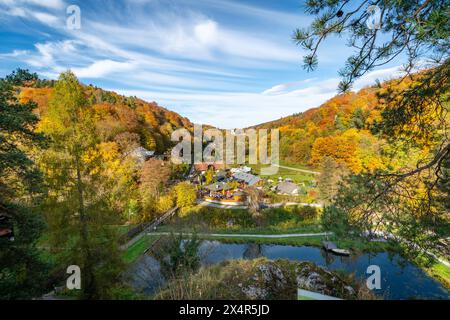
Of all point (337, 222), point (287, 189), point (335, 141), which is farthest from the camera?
point (335, 141)

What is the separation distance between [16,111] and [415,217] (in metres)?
8.28

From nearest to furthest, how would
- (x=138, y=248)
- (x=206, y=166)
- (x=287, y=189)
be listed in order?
(x=138, y=248) → (x=287, y=189) → (x=206, y=166)

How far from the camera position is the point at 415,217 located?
3893mm

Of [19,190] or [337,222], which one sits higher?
[19,190]

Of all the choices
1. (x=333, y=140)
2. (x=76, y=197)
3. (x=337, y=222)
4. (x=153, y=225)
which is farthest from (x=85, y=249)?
(x=333, y=140)

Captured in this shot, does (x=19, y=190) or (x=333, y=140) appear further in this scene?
(x=333, y=140)

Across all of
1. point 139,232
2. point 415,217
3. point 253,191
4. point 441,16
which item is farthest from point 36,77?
point 253,191

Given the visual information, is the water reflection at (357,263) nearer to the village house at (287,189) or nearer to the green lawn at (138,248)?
the green lawn at (138,248)

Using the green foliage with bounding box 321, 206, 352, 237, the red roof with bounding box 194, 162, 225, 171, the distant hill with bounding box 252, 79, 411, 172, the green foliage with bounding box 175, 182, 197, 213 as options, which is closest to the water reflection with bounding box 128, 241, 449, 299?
the green foliage with bounding box 321, 206, 352, 237

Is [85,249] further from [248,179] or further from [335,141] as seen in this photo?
[335,141]

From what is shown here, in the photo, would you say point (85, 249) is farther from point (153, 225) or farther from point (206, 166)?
point (206, 166)

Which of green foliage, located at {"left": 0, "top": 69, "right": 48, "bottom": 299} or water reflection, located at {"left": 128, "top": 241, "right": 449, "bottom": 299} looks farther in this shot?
water reflection, located at {"left": 128, "top": 241, "right": 449, "bottom": 299}

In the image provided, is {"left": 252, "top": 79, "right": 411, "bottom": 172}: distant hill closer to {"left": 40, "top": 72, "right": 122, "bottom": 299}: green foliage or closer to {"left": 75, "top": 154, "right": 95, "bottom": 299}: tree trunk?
{"left": 40, "top": 72, "right": 122, "bottom": 299}: green foliage

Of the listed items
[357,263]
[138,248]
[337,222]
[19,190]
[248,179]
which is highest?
[19,190]
